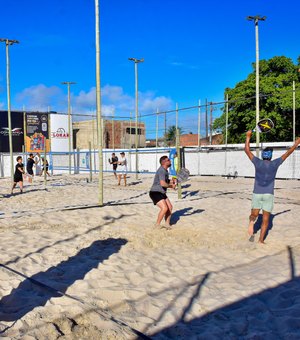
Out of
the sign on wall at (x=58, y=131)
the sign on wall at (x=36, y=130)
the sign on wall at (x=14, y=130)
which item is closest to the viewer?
the sign on wall at (x=14, y=130)

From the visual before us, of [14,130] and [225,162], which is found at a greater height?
[14,130]

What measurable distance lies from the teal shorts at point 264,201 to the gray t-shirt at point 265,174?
0.21 ft

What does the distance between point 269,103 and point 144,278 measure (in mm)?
24498

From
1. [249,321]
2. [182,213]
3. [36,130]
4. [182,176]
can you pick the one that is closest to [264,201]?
[249,321]

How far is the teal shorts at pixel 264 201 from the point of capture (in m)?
6.11

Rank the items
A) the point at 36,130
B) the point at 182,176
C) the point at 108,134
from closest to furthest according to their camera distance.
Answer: the point at 182,176 → the point at 36,130 → the point at 108,134

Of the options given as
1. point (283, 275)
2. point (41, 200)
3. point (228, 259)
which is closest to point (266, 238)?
point (228, 259)

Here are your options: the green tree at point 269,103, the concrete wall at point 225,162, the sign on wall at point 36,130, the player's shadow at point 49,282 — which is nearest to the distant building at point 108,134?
the sign on wall at point 36,130

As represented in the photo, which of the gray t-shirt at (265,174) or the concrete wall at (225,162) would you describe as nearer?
the gray t-shirt at (265,174)

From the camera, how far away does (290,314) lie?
12.0 ft

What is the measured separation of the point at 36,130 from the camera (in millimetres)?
40594

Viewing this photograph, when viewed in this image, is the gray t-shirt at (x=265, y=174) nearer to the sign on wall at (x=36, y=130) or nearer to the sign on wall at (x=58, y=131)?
the sign on wall at (x=36, y=130)

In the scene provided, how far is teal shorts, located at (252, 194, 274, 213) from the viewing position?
20.1ft

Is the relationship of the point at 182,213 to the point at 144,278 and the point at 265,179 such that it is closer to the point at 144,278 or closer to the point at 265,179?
the point at 265,179
